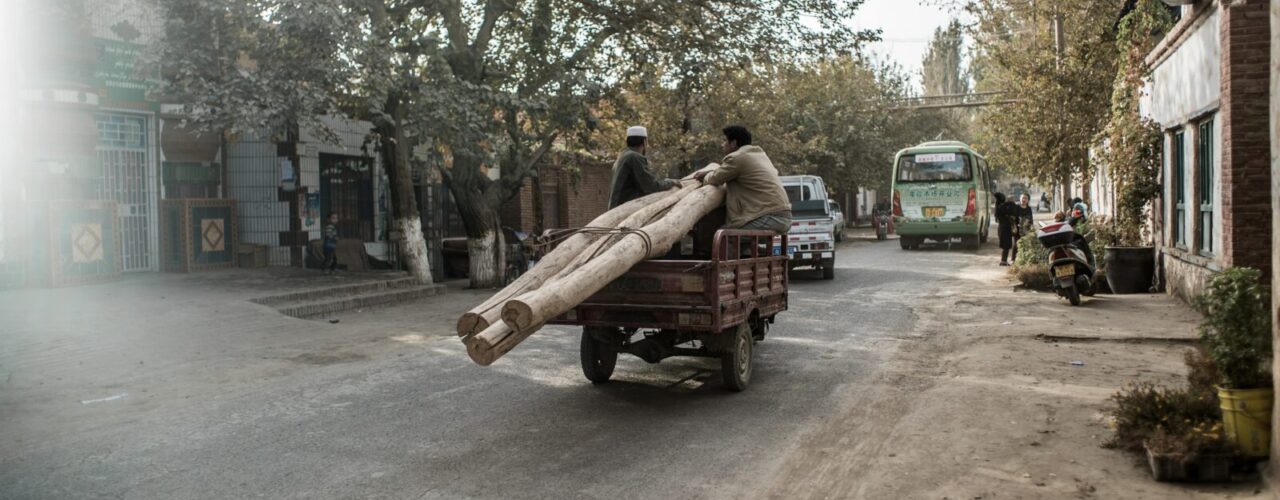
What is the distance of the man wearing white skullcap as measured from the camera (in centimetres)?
883

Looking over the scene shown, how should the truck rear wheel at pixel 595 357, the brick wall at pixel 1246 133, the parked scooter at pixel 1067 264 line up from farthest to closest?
the parked scooter at pixel 1067 264 < the brick wall at pixel 1246 133 < the truck rear wheel at pixel 595 357

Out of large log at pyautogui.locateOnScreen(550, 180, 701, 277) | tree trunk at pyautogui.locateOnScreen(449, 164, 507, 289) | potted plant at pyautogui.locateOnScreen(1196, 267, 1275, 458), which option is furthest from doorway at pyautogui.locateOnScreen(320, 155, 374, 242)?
potted plant at pyautogui.locateOnScreen(1196, 267, 1275, 458)

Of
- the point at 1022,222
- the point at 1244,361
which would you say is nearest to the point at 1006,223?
the point at 1022,222

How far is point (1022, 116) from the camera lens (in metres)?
23.0

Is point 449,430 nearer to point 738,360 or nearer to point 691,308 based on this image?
point 691,308

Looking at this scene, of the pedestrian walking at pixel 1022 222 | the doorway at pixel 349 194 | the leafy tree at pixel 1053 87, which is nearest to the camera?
the doorway at pixel 349 194

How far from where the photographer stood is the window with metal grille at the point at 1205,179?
12000mm

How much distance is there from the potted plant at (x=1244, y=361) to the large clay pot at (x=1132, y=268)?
979 cm

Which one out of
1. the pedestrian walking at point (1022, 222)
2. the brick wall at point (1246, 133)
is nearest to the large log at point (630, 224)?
the brick wall at point (1246, 133)

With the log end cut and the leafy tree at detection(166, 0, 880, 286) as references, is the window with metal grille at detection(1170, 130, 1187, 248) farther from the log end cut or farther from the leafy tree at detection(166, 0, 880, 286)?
the log end cut

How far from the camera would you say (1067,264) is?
43.6 ft

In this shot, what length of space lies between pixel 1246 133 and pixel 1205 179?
7.57 ft

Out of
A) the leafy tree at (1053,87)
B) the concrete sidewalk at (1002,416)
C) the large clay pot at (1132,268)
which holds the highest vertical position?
the leafy tree at (1053,87)

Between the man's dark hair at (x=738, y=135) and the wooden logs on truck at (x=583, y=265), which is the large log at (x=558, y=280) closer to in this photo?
the wooden logs on truck at (x=583, y=265)
